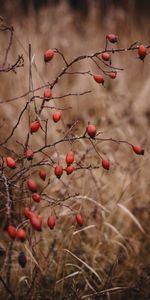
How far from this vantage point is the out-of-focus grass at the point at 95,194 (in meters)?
2.00

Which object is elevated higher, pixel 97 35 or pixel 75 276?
pixel 97 35

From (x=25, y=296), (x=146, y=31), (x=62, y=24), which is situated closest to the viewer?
(x=25, y=296)

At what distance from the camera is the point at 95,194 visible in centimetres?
243

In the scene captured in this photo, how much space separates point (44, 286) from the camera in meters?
2.01

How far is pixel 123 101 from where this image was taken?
3.66 m

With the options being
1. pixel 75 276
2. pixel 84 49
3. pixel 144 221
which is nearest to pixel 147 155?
pixel 144 221

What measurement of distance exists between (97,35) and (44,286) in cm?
358

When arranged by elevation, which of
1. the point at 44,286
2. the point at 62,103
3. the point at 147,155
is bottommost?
the point at 44,286

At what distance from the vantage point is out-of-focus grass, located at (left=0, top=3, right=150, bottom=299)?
1995 mm

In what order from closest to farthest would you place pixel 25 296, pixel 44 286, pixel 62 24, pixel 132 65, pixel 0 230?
pixel 25 296 → pixel 44 286 → pixel 0 230 → pixel 132 65 → pixel 62 24

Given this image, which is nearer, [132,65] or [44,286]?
[44,286]

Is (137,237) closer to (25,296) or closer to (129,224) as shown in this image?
(129,224)

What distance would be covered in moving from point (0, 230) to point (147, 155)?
98 cm

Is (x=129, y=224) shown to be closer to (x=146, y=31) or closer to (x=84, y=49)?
(x=84, y=49)
